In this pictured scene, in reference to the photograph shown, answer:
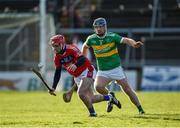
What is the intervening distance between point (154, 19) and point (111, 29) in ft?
8.46

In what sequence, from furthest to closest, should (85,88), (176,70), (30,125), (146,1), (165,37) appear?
(146,1)
(165,37)
(176,70)
(85,88)
(30,125)

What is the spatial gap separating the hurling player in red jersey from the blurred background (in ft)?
59.3

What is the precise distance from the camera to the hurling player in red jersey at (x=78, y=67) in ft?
55.3

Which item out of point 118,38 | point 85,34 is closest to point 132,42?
point 118,38

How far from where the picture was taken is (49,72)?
3622 cm

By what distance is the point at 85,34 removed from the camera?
135 feet

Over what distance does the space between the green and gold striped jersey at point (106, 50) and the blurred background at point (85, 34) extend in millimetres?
17296

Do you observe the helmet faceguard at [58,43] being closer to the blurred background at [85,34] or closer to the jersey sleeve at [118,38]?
the jersey sleeve at [118,38]

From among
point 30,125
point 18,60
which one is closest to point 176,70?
point 18,60

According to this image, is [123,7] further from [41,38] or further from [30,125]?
[30,125]

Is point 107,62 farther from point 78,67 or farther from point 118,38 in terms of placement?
point 78,67

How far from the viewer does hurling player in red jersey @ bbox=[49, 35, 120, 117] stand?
55.3ft

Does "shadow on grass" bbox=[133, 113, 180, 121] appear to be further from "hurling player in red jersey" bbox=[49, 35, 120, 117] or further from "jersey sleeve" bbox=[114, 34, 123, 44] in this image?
"jersey sleeve" bbox=[114, 34, 123, 44]

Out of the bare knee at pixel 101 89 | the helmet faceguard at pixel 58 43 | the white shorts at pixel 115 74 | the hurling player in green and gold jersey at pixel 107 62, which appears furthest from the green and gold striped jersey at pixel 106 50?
the helmet faceguard at pixel 58 43
